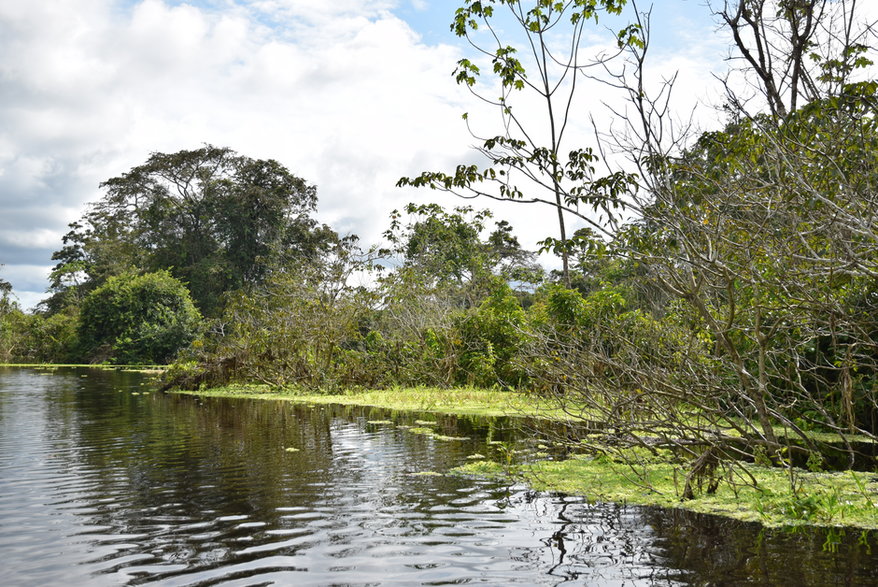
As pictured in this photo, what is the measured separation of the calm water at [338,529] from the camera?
4.54 m

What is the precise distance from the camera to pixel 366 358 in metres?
19.6

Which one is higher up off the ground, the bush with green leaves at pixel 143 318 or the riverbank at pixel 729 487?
the bush with green leaves at pixel 143 318

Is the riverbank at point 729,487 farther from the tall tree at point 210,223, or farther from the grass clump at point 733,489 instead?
the tall tree at point 210,223

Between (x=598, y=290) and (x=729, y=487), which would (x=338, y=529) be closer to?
(x=729, y=487)

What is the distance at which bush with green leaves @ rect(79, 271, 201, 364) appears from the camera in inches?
1505

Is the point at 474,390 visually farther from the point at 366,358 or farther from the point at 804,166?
the point at 804,166

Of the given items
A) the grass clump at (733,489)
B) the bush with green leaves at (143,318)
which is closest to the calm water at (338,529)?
the grass clump at (733,489)

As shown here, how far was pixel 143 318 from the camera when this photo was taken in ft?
129

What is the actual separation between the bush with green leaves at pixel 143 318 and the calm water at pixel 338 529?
2950 cm

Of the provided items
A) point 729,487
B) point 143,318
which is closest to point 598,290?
point 729,487

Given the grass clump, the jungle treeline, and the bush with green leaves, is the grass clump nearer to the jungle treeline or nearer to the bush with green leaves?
the jungle treeline

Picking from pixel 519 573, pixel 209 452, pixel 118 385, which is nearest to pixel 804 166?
pixel 519 573

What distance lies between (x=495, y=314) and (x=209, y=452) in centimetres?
1018

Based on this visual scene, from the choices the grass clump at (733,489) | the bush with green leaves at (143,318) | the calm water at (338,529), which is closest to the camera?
the calm water at (338,529)
